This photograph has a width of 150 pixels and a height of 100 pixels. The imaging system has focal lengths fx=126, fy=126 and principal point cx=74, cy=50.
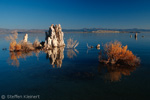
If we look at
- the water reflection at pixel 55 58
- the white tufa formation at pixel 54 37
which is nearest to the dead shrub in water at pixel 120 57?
the water reflection at pixel 55 58

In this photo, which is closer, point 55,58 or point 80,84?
point 80,84

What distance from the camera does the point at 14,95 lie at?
25.9 ft

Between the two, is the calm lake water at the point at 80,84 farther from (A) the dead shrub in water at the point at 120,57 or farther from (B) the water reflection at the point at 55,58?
(B) the water reflection at the point at 55,58

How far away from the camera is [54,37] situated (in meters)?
27.0

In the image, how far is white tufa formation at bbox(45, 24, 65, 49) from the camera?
26188mm

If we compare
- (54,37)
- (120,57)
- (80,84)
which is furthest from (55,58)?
(54,37)

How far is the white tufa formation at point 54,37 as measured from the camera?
26188 mm

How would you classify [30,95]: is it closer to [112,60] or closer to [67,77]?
[67,77]

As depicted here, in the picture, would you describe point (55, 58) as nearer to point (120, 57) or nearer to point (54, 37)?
point (120, 57)

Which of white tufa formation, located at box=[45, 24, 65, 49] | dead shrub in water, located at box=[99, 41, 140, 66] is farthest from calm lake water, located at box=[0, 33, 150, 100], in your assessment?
white tufa formation, located at box=[45, 24, 65, 49]

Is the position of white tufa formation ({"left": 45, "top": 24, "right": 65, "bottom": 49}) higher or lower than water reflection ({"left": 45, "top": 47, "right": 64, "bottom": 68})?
higher

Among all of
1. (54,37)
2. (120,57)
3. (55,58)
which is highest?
(54,37)

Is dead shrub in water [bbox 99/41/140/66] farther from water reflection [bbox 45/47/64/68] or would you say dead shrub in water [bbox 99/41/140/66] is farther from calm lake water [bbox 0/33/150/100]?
water reflection [bbox 45/47/64/68]

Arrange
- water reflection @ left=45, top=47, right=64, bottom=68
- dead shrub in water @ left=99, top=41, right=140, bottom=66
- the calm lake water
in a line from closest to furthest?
the calm lake water → dead shrub in water @ left=99, top=41, right=140, bottom=66 → water reflection @ left=45, top=47, right=64, bottom=68
